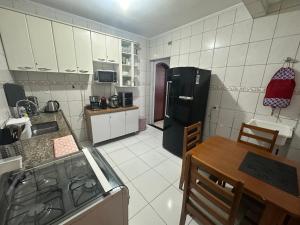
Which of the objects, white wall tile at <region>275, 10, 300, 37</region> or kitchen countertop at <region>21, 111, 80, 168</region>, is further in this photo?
white wall tile at <region>275, 10, 300, 37</region>

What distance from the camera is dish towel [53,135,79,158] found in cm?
100

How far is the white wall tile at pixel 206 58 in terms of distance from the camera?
2341 millimetres

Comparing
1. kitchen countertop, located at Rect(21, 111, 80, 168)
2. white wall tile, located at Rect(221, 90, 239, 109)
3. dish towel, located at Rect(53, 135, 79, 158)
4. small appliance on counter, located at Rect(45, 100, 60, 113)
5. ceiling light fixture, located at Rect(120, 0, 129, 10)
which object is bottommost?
kitchen countertop, located at Rect(21, 111, 80, 168)

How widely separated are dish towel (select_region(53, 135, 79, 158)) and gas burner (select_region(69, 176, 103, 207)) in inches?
11.5

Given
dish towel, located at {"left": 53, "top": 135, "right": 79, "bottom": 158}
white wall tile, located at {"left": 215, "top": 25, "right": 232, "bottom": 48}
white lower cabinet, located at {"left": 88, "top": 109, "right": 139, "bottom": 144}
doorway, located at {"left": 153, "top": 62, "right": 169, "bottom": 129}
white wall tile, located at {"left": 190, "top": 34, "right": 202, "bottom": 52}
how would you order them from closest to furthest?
dish towel, located at {"left": 53, "top": 135, "right": 79, "bottom": 158}, white wall tile, located at {"left": 215, "top": 25, "right": 232, "bottom": 48}, white wall tile, located at {"left": 190, "top": 34, "right": 202, "bottom": 52}, white lower cabinet, located at {"left": 88, "top": 109, "right": 139, "bottom": 144}, doorway, located at {"left": 153, "top": 62, "right": 169, "bottom": 129}

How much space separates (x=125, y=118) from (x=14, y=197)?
2287 mm

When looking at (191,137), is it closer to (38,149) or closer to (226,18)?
(38,149)

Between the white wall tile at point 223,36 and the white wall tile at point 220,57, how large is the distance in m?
0.08

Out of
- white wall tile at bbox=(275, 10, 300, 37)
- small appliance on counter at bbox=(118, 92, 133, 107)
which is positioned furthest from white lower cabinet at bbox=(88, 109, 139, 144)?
white wall tile at bbox=(275, 10, 300, 37)

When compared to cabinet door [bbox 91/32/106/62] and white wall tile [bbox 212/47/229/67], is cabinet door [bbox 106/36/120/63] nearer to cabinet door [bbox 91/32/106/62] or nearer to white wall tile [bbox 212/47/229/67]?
cabinet door [bbox 91/32/106/62]

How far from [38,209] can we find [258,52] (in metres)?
2.71

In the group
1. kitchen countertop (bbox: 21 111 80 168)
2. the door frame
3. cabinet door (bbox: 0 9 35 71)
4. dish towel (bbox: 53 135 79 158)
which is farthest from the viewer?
the door frame

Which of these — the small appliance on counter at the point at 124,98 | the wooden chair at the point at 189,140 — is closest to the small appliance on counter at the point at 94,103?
the small appliance on counter at the point at 124,98

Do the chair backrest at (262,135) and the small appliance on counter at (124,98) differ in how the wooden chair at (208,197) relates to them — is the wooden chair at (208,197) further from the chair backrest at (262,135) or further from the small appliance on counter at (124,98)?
the small appliance on counter at (124,98)
